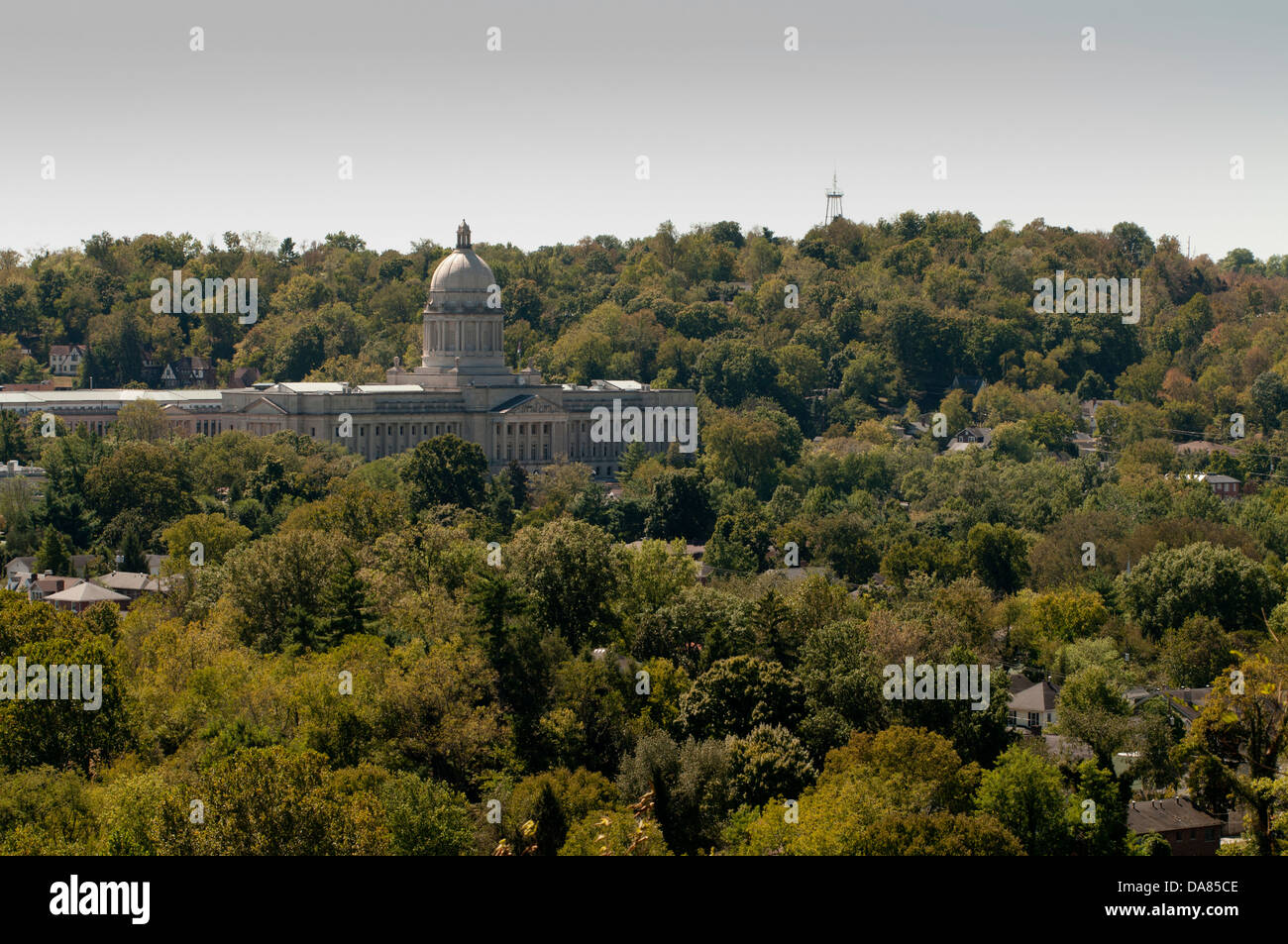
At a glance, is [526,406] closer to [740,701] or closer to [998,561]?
[998,561]

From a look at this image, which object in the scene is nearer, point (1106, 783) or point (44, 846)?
point (44, 846)

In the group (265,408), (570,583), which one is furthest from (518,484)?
(570,583)

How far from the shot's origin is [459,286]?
357 feet

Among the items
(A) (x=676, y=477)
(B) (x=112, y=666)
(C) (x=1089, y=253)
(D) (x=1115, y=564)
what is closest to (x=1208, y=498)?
(D) (x=1115, y=564)

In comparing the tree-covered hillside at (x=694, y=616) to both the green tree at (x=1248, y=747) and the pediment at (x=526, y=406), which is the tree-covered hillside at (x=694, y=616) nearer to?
the green tree at (x=1248, y=747)

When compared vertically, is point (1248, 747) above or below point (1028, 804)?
above

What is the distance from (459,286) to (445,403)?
10.0 meters

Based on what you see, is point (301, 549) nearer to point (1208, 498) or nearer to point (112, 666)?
point (112, 666)

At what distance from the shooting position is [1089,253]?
5994 inches

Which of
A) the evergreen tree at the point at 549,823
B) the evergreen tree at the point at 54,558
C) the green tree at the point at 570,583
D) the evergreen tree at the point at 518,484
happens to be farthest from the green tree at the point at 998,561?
the evergreen tree at the point at 549,823

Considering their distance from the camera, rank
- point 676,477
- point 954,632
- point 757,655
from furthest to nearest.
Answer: point 676,477 < point 954,632 < point 757,655

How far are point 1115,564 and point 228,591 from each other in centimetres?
3224

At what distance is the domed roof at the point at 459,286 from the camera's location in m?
108

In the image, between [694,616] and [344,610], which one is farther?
[694,616]
